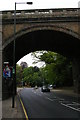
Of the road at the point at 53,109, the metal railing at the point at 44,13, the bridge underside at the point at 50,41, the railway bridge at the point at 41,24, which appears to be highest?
the metal railing at the point at 44,13

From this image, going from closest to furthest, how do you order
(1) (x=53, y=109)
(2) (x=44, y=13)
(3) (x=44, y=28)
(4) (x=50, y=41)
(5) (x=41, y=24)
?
1. (1) (x=53, y=109)
2. (3) (x=44, y=28)
3. (5) (x=41, y=24)
4. (2) (x=44, y=13)
5. (4) (x=50, y=41)

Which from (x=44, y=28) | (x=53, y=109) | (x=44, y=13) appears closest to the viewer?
(x=53, y=109)

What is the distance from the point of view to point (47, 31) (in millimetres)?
24406

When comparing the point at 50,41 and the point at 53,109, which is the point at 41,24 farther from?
the point at 53,109

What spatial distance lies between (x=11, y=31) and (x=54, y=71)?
82.1 ft

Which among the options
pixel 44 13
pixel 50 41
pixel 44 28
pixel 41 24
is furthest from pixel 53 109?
pixel 50 41

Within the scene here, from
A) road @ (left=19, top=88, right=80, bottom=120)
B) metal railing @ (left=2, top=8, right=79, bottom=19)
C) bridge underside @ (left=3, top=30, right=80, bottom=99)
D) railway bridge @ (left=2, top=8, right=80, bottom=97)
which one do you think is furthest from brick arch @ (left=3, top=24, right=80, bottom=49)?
road @ (left=19, top=88, right=80, bottom=120)

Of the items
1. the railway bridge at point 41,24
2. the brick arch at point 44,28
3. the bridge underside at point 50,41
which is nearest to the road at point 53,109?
the railway bridge at point 41,24

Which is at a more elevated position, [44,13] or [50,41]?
[44,13]

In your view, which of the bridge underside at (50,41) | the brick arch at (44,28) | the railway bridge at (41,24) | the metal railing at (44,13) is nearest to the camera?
the brick arch at (44,28)

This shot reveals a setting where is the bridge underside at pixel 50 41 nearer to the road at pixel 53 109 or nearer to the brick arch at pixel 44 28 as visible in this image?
the brick arch at pixel 44 28

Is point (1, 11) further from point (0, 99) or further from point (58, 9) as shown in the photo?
point (0, 99)

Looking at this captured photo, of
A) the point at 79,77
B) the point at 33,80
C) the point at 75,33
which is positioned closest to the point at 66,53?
the point at 79,77

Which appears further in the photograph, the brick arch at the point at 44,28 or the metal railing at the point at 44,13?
the metal railing at the point at 44,13
